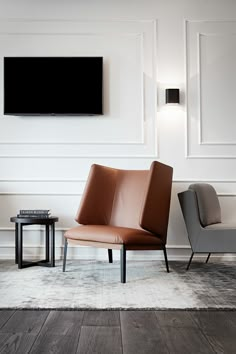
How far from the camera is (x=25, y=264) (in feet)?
13.0

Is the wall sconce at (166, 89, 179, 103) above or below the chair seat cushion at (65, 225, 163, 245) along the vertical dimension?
above

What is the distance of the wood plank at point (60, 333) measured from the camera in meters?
1.79

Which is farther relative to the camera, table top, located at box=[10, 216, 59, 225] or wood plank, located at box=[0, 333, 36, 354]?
table top, located at box=[10, 216, 59, 225]

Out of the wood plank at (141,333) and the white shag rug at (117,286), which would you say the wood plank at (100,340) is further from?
the white shag rug at (117,286)

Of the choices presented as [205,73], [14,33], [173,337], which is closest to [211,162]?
[205,73]

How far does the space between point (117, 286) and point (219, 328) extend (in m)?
1.10

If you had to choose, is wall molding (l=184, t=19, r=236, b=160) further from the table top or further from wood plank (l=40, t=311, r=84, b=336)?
wood plank (l=40, t=311, r=84, b=336)

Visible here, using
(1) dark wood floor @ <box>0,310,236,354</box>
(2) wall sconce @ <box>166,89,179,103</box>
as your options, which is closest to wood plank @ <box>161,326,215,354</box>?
(1) dark wood floor @ <box>0,310,236,354</box>

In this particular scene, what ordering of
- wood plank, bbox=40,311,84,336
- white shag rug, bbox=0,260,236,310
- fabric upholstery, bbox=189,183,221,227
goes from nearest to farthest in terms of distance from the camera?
wood plank, bbox=40,311,84,336, white shag rug, bbox=0,260,236,310, fabric upholstery, bbox=189,183,221,227

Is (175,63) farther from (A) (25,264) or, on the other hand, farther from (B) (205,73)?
(A) (25,264)

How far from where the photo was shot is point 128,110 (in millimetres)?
4449

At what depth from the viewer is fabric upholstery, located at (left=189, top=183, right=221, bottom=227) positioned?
12.5 ft

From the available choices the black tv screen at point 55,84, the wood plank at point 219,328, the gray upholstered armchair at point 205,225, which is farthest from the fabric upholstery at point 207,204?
the wood plank at point 219,328

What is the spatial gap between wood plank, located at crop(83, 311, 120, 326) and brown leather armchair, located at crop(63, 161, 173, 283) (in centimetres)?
86
